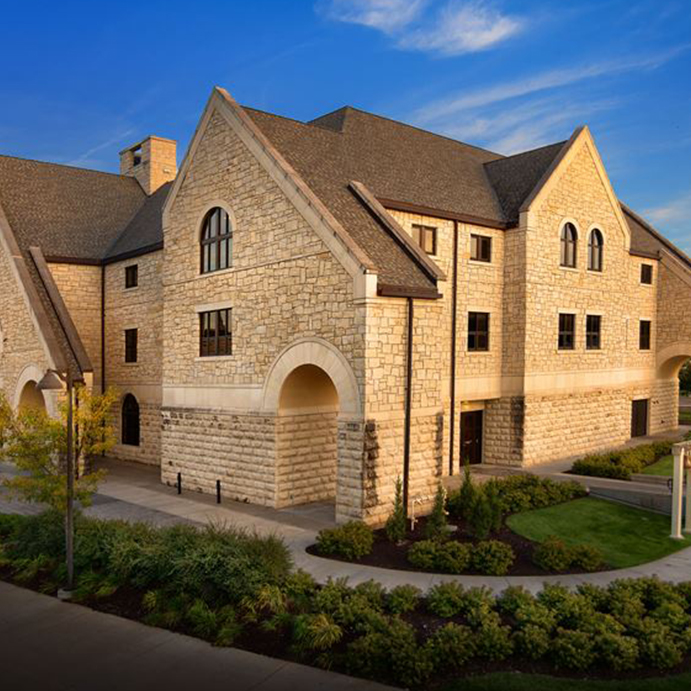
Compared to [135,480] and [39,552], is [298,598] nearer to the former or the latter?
[39,552]

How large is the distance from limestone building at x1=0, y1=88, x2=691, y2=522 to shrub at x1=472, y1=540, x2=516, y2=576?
11.0 feet

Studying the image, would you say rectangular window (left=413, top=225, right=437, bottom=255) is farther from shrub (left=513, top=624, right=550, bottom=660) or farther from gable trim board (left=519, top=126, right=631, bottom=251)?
shrub (left=513, top=624, right=550, bottom=660)

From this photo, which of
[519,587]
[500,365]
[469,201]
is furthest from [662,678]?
[469,201]

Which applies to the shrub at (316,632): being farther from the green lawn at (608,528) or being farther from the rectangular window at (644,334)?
the rectangular window at (644,334)

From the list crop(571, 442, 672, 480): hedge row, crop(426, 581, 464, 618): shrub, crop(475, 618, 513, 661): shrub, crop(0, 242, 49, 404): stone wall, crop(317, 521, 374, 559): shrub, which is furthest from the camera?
crop(0, 242, 49, 404): stone wall

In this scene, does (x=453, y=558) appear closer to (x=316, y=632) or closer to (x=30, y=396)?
(x=316, y=632)

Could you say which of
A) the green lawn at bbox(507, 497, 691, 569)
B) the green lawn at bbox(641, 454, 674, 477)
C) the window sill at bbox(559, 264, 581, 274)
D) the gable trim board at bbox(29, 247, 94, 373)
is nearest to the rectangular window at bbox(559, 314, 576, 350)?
the window sill at bbox(559, 264, 581, 274)

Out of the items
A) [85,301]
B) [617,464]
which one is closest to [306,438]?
[617,464]

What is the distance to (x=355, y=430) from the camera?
15203 millimetres

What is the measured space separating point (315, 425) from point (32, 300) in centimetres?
1267

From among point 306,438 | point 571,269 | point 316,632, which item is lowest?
point 316,632

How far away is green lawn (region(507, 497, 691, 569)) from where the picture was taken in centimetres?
1391

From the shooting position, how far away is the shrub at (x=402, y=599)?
10.1 metres

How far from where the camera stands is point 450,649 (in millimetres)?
8578
